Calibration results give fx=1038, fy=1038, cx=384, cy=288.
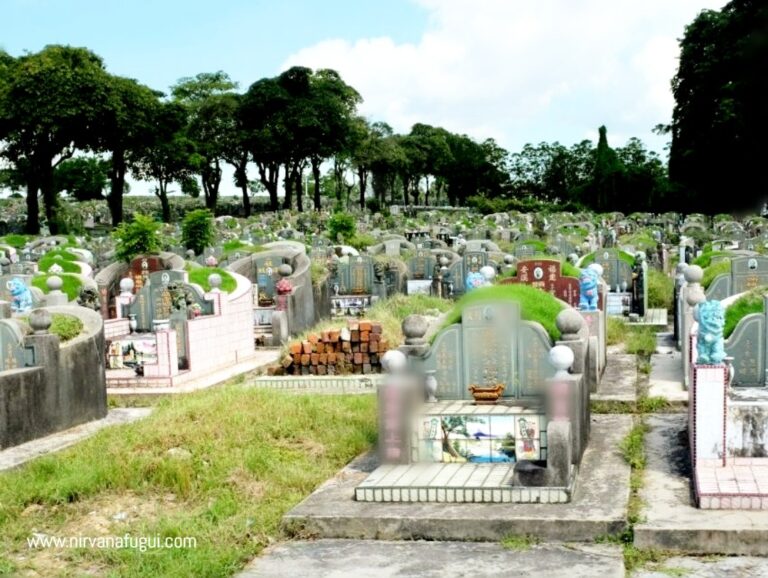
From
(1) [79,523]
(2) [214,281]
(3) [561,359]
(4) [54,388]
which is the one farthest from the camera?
(2) [214,281]

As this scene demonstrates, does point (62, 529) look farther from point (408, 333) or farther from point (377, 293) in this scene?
point (377, 293)

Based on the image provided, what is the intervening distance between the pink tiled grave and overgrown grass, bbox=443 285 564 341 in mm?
2050

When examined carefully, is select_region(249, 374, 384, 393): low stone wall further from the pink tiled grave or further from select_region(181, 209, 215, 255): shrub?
select_region(181, 209, 215, 255): shrub

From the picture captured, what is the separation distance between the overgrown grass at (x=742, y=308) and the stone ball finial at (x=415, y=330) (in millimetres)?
3477

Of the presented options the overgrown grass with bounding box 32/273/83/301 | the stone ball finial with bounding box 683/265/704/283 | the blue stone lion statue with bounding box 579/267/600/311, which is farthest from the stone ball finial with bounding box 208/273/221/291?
the stone ball finial with bounding box 683/265/704/283

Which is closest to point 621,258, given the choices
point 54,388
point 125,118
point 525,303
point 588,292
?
point 588,292

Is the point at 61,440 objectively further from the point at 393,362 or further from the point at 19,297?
the point at 19,297

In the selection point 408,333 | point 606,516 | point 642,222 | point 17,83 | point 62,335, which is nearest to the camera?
point 606,516

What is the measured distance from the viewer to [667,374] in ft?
Result: 45.2

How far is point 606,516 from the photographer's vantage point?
299 inches

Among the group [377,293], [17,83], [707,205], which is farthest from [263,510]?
Answer: [707,205]

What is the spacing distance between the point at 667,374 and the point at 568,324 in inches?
196

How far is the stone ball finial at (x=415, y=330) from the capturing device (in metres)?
9.68

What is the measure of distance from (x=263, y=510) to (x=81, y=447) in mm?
2962
